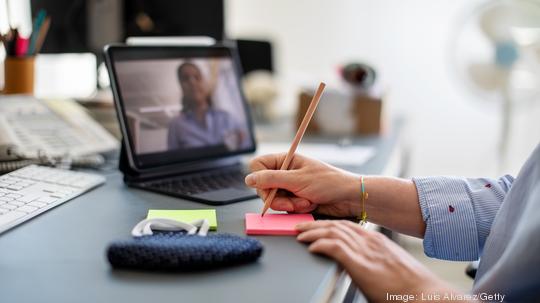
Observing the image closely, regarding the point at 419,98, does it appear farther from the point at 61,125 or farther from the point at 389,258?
the point at 389,258

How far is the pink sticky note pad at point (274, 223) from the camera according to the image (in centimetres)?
81

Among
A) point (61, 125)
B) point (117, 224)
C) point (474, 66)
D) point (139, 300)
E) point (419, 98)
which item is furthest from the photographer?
point (419, 98)

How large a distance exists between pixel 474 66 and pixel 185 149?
1794 mm

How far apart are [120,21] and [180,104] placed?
0.60 meters

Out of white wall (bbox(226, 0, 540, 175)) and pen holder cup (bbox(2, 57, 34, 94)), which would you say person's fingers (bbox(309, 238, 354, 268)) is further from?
white wall (bbox(226, 0, 540, 175))

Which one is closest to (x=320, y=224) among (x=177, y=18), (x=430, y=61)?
(x=177, y=18)

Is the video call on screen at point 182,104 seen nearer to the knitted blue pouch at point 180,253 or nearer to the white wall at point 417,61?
the knitted blue pouch at point 180,253

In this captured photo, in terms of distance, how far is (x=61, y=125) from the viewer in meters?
1.29

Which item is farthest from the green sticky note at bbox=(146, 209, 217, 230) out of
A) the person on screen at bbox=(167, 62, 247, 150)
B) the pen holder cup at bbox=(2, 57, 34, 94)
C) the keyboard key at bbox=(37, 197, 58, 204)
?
the pen holder cup at bbox=(2, 57, 34, 94)

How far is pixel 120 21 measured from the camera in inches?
66.4

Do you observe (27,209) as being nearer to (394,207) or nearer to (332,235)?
(332,235)

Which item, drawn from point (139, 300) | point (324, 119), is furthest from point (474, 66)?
point (139, 300)

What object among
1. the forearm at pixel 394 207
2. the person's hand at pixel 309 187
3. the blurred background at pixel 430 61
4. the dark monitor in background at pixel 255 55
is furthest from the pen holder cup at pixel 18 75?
the dark monitor in background at pixel 255 55

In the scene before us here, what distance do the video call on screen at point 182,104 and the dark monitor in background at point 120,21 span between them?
1.45 feet
